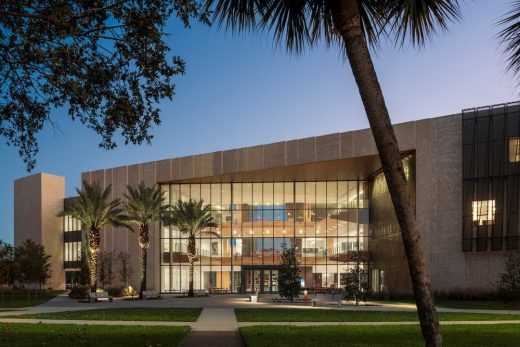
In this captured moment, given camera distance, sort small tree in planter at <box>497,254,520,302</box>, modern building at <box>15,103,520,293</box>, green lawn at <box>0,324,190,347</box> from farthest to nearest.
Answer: modern building at <box>15,103,520,293</box>, small tree in planter at <box>497,254,520,302</box>, green lawn at <box>0,324,190,347</box>

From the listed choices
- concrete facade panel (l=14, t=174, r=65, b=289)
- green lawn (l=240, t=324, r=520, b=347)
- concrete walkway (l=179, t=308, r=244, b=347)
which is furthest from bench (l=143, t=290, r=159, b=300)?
concrete facade panel (l=14, t=174, r=65, b=289)

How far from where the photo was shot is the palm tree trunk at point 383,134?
8.17m

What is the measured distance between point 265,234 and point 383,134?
5620 centimetres

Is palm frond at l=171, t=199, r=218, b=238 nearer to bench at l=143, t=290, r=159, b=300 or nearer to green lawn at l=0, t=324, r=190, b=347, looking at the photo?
bench at l=143, t=290, r=159, b=300

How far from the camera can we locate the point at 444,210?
146ft

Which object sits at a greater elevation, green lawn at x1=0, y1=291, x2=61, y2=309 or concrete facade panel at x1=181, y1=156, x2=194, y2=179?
concrete facade panel at x1=181, y1=156, x2=194, y2=179

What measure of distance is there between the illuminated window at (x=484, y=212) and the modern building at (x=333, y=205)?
0.21ft

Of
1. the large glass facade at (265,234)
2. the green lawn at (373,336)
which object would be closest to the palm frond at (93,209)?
the large glass facade at (265,234)

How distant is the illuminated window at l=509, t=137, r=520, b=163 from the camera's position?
4134 cm

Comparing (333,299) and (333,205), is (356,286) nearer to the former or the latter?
(333,299)

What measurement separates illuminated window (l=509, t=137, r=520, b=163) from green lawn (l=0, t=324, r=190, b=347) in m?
29.0

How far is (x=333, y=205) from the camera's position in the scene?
63.8 meters

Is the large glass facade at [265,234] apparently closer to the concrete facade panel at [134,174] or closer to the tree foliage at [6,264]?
the concrete facade panel at [134,174]

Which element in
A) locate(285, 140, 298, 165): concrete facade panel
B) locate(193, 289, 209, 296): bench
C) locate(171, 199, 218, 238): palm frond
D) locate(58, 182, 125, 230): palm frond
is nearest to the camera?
locate(58, 182, 125, 230): palm frond
